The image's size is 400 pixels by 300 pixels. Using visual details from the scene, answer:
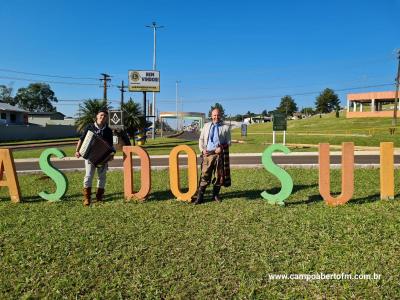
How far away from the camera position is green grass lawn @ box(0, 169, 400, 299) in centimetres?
355

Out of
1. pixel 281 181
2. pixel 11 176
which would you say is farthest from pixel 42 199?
pixel 281 181

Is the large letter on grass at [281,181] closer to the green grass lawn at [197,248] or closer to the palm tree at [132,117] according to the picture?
the green grass lawn at [197,248]

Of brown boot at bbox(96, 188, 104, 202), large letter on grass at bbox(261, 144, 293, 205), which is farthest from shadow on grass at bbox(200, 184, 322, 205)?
brown boot at bbox(96, 188, 104, 202)

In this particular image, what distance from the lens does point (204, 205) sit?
6.70 m

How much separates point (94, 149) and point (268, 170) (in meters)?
3.08

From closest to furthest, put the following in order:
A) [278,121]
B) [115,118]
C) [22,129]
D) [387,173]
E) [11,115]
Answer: [387,173]
[278,121]
[115,118]
[22,129]
[11,115]

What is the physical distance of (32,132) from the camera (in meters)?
47.2

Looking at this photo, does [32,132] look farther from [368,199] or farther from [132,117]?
[368,199]

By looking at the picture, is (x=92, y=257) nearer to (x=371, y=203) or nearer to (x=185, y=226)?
(x=185, y=226)

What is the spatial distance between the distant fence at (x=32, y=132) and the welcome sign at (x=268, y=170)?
37672mm

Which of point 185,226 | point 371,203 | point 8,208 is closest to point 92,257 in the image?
point 185,226

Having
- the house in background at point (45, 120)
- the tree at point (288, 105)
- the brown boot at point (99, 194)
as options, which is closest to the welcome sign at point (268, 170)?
the brown boot at point (99, 194)

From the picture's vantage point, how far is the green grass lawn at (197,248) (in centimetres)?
355

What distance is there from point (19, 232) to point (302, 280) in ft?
12.2
